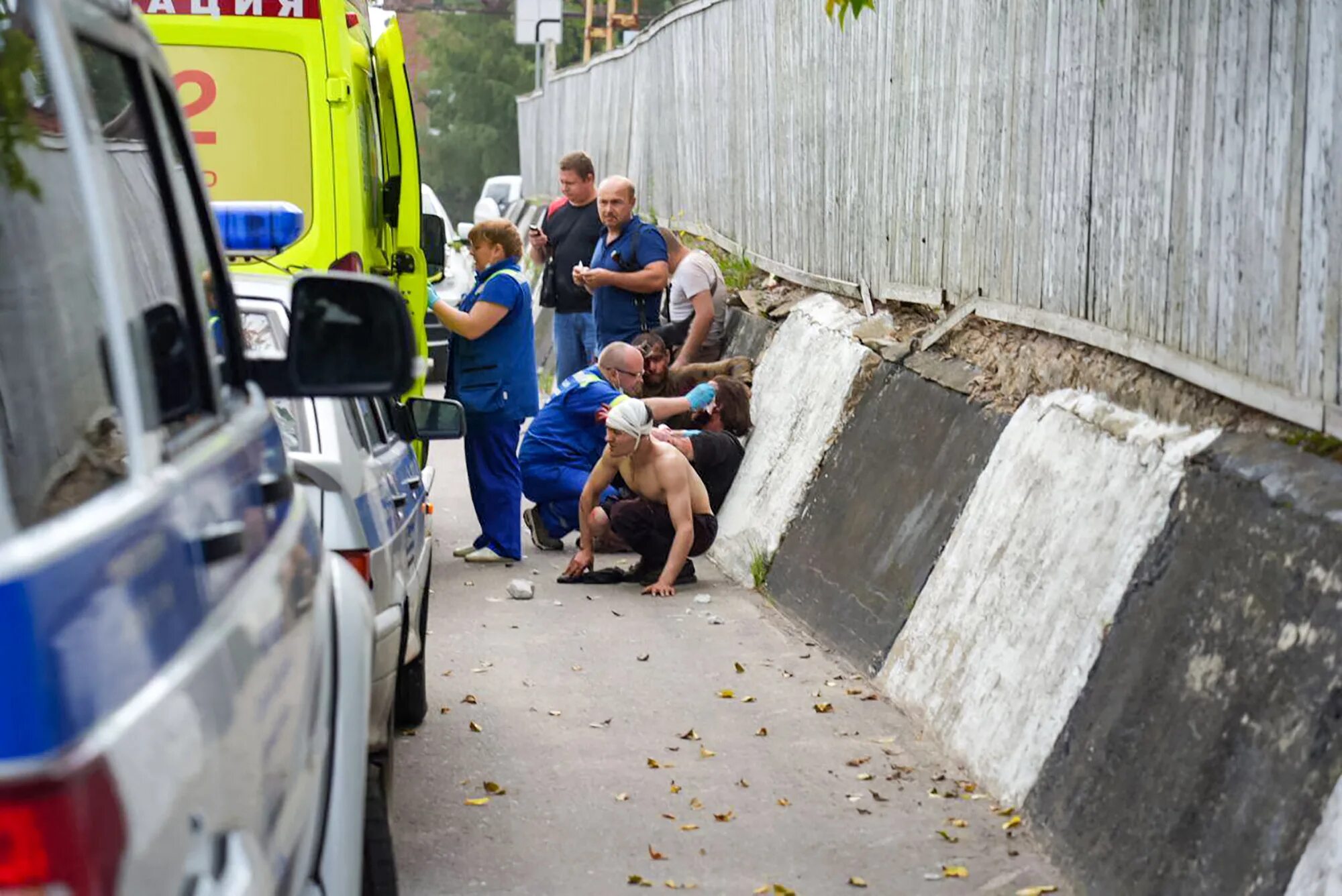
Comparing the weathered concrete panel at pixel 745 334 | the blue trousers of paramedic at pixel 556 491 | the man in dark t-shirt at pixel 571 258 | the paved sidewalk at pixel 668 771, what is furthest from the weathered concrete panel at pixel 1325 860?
the man in dark t-shirt at pixel 571 258

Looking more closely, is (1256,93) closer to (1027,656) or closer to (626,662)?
(1027,656)

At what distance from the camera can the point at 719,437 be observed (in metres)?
11.2

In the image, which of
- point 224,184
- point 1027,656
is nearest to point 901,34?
point 224,184

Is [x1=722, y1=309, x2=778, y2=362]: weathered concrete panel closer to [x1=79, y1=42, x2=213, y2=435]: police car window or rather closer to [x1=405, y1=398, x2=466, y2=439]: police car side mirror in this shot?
[x1=405, y1=398, x2=466, y2=439]: police car side mirror

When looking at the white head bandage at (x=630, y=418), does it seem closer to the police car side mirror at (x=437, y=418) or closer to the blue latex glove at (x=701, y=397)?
the blue latex glove at (x=701, y=397)

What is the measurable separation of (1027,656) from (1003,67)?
2843mm

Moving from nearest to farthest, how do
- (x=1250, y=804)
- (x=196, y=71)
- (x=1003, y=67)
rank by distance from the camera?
(x=1250, y=804)
(x=1003, y=67)
(x=196, y=71)

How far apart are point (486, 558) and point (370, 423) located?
4.82 meters

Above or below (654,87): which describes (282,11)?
above

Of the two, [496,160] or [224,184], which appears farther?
[496,160]

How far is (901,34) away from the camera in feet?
31.4

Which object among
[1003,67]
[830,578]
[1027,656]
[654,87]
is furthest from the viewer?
[654,87]

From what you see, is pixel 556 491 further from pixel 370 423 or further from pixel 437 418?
pixel 370 423

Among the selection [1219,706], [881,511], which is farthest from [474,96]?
[1219,706]
